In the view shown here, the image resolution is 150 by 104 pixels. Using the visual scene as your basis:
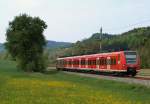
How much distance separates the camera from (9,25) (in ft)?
276

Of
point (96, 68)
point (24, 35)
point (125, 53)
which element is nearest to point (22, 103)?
point (125, 53)

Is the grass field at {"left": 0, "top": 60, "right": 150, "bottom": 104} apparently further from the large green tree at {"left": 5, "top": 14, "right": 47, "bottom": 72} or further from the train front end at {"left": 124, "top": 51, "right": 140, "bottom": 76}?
the large green tree at {"left": 5, "top": 14, "right": 47, "bottom": 72}

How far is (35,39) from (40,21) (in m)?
3.25

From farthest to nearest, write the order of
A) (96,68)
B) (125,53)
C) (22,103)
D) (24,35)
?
(24,35) < (96,68) < (125,53) < (22,103)

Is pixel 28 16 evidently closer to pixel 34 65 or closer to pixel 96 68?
pixel 34 65

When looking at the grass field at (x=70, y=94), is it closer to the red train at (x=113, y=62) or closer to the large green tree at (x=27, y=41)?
the red train at (x=113, y=62)

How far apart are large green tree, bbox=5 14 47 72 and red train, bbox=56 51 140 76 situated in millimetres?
13627

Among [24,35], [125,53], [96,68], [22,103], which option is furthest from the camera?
[24,35]

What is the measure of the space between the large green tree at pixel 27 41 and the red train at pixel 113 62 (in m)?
13.6

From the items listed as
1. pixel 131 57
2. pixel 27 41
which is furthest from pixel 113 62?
pixel 27 41

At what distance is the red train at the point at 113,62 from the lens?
50.8m

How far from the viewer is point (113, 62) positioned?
5300 cm

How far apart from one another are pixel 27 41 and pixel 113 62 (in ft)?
102

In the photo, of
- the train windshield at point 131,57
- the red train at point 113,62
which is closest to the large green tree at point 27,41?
the red train at point 113,62
